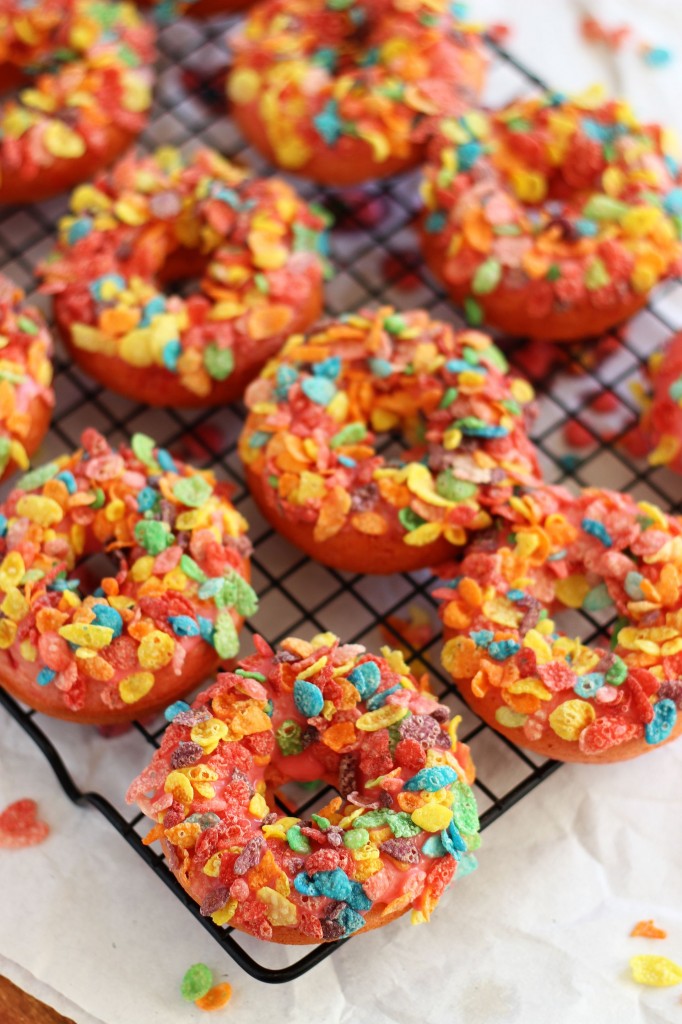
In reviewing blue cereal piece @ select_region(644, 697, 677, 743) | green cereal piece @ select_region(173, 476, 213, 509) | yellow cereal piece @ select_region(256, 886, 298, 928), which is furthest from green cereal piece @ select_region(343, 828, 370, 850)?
green cereal piece @ select_region(173, 476, 213, 509)

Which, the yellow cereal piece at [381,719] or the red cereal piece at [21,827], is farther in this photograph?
the red cereal piece at [21,827]

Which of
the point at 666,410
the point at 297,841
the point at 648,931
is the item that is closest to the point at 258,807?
the point at 297,841

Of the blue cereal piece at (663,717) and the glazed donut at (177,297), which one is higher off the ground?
the glazed donut at (177,297)

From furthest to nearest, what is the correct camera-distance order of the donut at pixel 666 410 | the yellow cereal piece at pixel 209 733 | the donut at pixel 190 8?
1. the donut at pixel 190 8
2. the donut at pixel 666 410
3. the yellow cereal piece at pixel 209 733

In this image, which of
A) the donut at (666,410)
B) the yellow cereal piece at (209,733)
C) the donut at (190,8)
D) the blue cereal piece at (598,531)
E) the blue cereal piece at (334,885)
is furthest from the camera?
the donut at (190,8)

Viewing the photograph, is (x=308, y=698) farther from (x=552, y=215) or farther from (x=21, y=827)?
(x=552, y=215)

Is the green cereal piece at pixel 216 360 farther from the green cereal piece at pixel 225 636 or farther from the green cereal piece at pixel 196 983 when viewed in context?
the green cereal piece at pixel 196 983

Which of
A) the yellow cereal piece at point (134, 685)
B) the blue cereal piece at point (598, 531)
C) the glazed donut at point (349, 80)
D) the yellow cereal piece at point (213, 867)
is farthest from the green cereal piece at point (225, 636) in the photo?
the glazed donut at point (349, 80)

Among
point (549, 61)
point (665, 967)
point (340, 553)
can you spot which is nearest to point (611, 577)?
point (340, 553)
